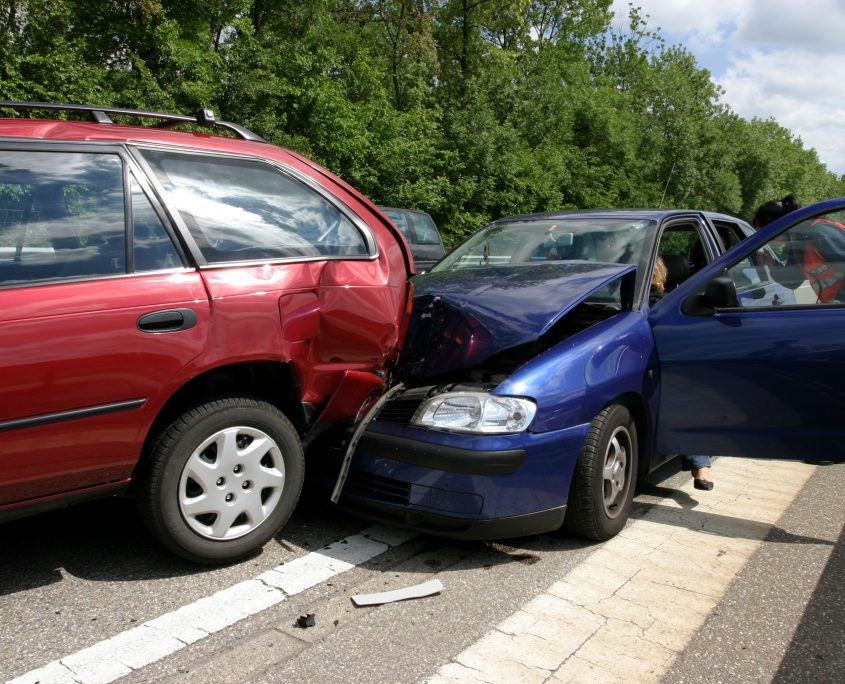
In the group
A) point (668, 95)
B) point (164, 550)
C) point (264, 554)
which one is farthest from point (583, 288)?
point (668, 95)

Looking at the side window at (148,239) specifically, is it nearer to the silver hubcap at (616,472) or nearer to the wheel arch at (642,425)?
the silver hubcap at (616,472)

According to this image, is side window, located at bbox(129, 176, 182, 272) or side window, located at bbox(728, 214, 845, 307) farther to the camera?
side window, located at bbox(728, 214, 845, 307)

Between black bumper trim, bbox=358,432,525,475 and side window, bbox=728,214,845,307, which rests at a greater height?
side window, bbox=728,214,845,307

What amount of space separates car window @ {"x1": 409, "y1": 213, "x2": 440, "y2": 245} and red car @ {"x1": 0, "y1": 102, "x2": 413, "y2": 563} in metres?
10.8

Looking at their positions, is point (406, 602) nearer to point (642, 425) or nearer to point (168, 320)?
point (168, 320)

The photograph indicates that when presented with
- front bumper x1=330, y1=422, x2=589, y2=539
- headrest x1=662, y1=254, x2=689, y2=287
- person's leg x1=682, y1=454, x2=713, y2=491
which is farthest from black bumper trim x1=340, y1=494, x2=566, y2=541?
headrest x1=662, y1=254, x2=689, y2=287

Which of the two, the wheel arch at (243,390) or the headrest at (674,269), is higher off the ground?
the headrest at (674,269)

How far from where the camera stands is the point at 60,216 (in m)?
2.92

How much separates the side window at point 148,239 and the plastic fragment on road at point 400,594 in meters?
1.50

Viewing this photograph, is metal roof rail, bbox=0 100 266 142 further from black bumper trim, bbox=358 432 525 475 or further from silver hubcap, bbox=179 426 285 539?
black bumper trim, bbox=358 432 525 475

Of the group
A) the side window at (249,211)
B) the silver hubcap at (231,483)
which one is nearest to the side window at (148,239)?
the side window at (249,211)

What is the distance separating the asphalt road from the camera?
2.63 meters

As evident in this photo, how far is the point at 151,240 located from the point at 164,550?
4.56 ft

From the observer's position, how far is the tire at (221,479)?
3102 millimetres
